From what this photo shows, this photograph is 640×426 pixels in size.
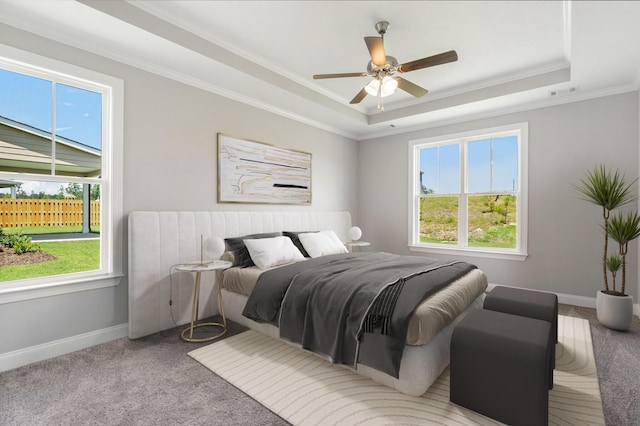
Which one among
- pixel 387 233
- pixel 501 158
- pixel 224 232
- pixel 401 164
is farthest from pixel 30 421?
pixel 501 158

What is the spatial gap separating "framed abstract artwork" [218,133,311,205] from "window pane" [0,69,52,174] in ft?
5.07

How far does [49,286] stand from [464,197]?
501cm

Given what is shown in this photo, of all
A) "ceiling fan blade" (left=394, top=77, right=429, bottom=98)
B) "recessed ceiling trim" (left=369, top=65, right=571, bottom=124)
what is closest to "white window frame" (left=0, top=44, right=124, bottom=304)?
"ceiling fan blade" (left=394, top=77, right=429, bottom=98)

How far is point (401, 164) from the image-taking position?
5.33m

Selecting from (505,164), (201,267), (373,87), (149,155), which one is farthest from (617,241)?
(149,155)

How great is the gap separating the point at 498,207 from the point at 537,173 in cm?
66

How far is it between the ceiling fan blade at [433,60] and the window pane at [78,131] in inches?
110

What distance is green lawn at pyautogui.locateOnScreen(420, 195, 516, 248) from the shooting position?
445 centimetres

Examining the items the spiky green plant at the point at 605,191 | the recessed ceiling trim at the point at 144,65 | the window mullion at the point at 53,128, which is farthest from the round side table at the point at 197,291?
the spiky green plant at the point at 605,191

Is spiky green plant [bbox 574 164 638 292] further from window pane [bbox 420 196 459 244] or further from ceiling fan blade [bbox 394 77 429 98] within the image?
ceiling fan blade [bbox 394 77 429 98]

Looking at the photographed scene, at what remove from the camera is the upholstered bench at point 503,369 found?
160cm

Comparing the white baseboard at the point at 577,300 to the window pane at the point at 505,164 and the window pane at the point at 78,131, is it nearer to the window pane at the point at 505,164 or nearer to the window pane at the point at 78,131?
the window pane at the point at 505,164

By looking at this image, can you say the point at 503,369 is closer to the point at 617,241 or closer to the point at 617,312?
the point at 617,312

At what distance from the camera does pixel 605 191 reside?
3254 mm
